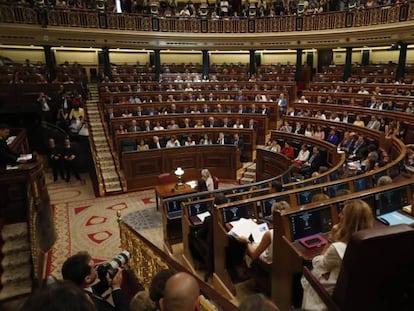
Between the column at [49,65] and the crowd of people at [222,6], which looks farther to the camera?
the column at [49,65]

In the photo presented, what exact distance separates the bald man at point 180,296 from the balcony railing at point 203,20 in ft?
41.0

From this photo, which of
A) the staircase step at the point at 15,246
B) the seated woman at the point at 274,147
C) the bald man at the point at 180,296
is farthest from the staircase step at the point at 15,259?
the seated woman at the point at 274,147

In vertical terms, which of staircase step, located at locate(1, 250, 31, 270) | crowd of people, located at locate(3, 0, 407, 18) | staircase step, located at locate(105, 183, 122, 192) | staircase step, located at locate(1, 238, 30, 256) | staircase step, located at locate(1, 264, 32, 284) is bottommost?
staircase step, located at locate(105, 183, 122, 192)

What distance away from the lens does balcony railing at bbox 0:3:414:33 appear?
37.4 feet

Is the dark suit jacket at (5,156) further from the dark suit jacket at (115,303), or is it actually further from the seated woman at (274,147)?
the seated woman at (274,147)

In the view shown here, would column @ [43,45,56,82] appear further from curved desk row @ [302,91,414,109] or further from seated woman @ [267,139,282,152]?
curved desk row @ [302,91,414,109]

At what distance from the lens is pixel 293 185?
4.98m

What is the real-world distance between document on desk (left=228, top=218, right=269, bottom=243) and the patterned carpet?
7.74 feet

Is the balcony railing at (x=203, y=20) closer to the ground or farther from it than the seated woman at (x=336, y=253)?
farther from it

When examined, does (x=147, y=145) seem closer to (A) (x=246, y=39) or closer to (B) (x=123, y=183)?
(B) (x=123, y=183)

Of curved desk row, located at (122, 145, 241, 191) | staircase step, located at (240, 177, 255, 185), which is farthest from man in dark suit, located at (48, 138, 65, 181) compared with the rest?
staircase step, located at (240, 177, 255, 185)

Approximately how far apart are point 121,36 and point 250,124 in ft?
23.4

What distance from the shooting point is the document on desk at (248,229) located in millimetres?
3480

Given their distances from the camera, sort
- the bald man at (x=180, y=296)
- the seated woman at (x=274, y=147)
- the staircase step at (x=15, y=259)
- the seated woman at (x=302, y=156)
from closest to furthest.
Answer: the bald man at (x=180, y=296)
the staircase step at (x=15, y=259)
the seated woman at (x=302, y=156)
the seated woman at (x=274, y=147)
